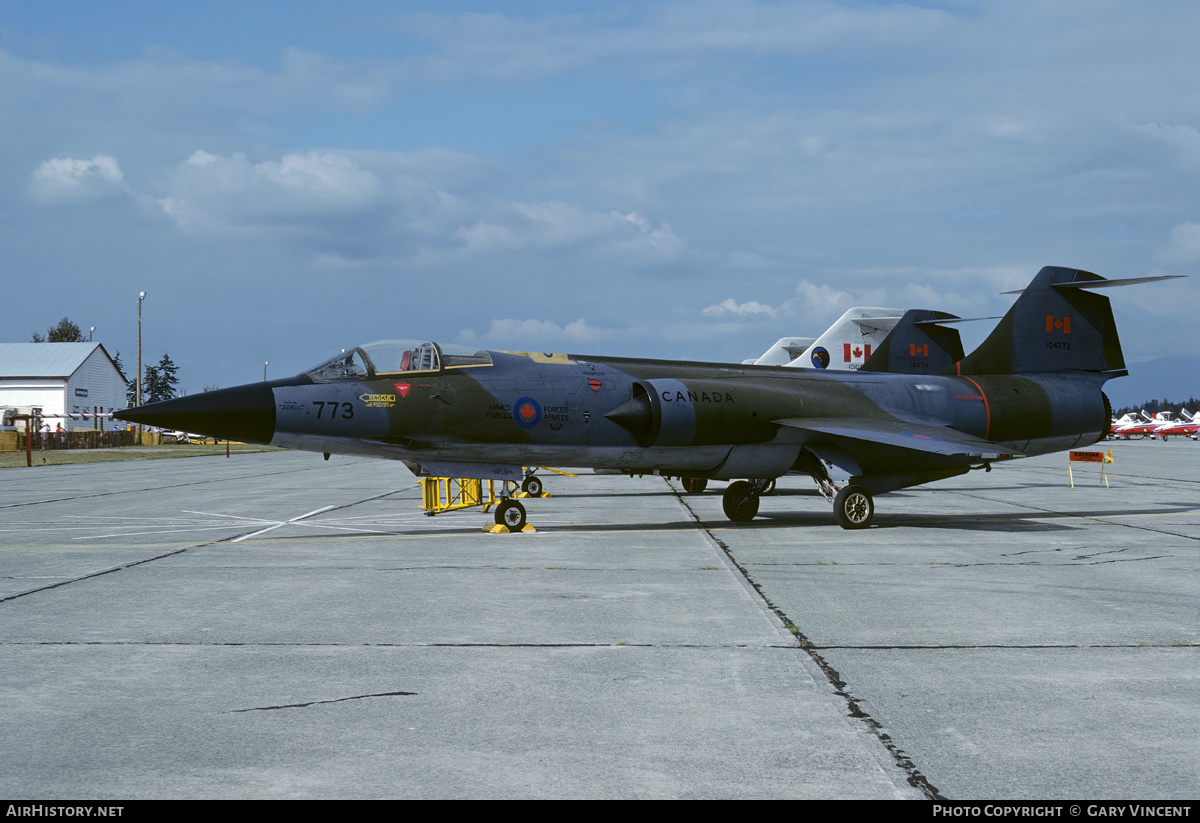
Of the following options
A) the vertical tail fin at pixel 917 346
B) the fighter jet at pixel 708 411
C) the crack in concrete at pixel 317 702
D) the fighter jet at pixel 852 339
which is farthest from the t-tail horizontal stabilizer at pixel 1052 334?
the crack in concrete at pixel 317 702

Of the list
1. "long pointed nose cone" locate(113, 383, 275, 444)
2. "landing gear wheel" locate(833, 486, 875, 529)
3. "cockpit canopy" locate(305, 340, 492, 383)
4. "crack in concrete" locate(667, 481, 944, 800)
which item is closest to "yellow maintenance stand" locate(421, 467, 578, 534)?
"cockpit canopy" locate(305, 340, 492, 383)

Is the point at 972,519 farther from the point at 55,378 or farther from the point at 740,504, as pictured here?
the point at 55,378

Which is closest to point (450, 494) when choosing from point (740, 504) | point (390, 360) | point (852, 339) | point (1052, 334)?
point (390, 360)

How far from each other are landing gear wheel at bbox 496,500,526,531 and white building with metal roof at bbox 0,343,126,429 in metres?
90.2

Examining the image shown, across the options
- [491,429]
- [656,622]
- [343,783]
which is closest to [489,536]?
[491,429]

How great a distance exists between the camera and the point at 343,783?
4070mm

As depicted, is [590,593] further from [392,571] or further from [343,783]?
[343,783]

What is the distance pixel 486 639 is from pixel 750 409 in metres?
9.26

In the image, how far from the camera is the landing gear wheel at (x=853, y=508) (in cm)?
1529

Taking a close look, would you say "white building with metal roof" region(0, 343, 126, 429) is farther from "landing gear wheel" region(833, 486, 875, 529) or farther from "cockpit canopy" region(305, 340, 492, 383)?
"landing gear wheel" region(833, 486, 875, 529)

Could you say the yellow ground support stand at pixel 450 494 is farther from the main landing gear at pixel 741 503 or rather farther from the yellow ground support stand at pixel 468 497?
the main landing gear at pixel 741 503

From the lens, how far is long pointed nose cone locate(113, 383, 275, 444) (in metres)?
12.2

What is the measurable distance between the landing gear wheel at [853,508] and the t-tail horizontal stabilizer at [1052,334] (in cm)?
502

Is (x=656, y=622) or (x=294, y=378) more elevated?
(x=294, y=378)
